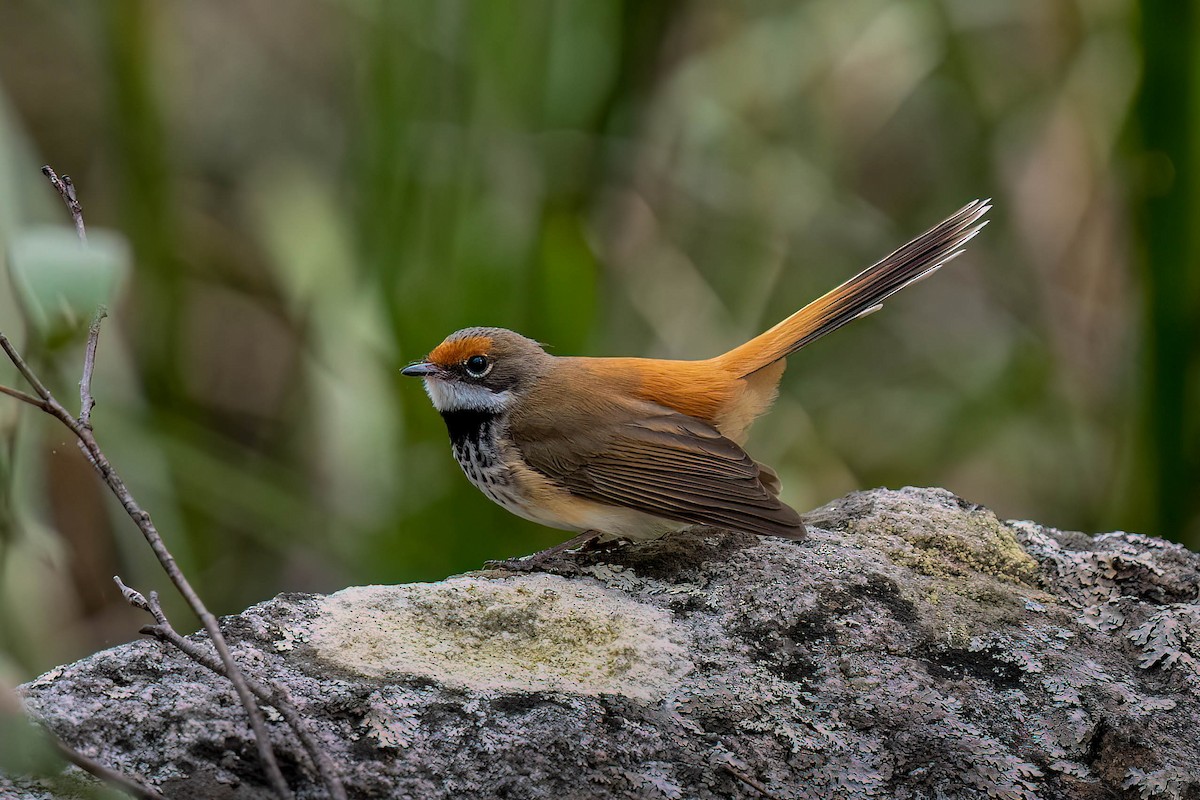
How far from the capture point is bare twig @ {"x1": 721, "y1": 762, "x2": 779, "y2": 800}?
205cm

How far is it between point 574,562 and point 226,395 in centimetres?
342

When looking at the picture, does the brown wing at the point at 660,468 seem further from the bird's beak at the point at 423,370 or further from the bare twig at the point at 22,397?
the bare twig at the point at 22,397

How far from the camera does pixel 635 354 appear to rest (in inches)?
214

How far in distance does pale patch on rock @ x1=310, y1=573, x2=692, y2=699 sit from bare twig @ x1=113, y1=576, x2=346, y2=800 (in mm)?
248

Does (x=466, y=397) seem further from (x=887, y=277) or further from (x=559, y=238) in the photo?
(x=887, y=277)

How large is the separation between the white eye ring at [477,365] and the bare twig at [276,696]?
1557 mm

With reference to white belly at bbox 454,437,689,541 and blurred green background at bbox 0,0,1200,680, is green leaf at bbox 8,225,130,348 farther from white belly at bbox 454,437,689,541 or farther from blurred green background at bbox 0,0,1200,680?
blurred green background at bbox 0,0,1200,680

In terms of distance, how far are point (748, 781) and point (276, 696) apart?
2.56 feet

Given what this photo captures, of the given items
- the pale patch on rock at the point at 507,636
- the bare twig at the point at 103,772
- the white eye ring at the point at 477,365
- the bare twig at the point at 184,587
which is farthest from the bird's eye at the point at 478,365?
the bare twig at the point at 103,772

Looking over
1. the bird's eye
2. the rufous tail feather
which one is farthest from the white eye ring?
the rufous tail feather

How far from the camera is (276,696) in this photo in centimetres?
198

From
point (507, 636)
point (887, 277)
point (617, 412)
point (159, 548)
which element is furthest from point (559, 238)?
point (159, 548)

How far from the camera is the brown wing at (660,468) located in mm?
3010

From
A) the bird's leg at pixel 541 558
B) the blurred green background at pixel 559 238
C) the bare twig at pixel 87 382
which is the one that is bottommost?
the bare twig at pixel 87 382
